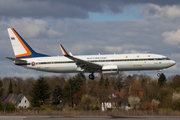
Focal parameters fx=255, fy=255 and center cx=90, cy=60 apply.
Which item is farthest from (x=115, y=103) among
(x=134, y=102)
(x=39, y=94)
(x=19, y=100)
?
(x=19, y=100)

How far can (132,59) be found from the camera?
165 feet

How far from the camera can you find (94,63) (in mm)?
51094

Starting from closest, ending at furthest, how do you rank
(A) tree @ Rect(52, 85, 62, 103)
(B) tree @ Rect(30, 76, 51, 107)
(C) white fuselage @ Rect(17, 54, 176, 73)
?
(C) white fuselage @ Rect(17, 54, 176, 73) < (B) tree @ Rect(30, 76, 51, 107) < (A) tree @ Rect(52, 85, 62, 103)

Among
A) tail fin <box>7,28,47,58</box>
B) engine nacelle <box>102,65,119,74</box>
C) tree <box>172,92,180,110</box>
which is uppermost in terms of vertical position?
tail fin <box>7,28,47,58</box>

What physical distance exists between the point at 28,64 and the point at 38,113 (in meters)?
26.0

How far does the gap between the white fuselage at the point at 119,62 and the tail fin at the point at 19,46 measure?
5050 mm

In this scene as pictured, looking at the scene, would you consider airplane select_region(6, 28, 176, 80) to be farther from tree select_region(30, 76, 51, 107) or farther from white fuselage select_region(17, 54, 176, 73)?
tree select_region(30, 76, 51, 107)

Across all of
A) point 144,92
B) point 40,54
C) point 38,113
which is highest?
point 40,54

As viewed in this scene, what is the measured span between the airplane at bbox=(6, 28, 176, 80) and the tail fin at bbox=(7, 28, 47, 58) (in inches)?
43.3

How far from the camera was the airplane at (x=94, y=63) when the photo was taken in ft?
165

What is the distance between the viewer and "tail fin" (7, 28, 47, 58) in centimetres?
5644

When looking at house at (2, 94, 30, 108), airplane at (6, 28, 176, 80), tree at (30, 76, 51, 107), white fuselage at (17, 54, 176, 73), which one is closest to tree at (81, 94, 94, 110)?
tree at (30, 76, 51, 107)

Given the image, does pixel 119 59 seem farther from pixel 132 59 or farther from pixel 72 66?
pixel 72 66

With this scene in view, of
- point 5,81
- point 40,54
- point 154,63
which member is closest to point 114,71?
point 154,63
